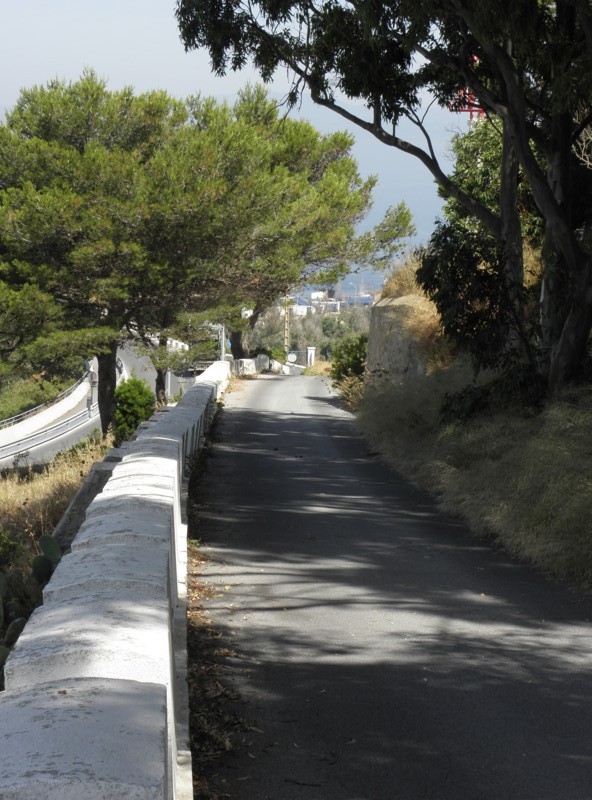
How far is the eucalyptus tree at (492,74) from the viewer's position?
12.6 metres

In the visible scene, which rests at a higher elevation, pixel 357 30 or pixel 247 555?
pixel 357 30

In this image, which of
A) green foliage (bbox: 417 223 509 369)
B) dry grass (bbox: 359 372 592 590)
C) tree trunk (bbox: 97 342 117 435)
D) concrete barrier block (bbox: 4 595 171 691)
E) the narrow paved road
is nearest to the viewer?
concrete barrier block (bbox: 4 595 171 691)

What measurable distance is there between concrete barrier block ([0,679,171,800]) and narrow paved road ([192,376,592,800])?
1658mm

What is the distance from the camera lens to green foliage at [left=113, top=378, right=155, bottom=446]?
27000 mm

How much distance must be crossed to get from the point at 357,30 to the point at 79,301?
1478cm

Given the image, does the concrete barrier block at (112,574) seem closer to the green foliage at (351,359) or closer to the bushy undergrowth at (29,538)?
the bushy undergrowth at (29,538)

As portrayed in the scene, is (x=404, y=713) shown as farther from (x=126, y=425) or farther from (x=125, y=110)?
(x=125, y=110)

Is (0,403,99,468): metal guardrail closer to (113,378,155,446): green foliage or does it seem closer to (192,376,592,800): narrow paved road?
(113,378,155,446): green foliage

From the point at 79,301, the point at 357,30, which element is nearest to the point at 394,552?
the point at 357,30

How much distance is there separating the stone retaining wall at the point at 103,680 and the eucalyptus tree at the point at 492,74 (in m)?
8.87

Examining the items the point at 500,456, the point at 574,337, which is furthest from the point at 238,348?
the point at 500,456

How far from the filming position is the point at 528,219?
2120 centimetres

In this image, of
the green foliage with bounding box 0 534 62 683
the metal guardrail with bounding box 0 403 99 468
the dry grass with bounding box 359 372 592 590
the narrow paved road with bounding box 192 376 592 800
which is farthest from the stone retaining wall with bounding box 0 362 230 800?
the metal guardrail with bounding box 0 403 99 468

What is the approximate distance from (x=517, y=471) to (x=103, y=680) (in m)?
8.51
